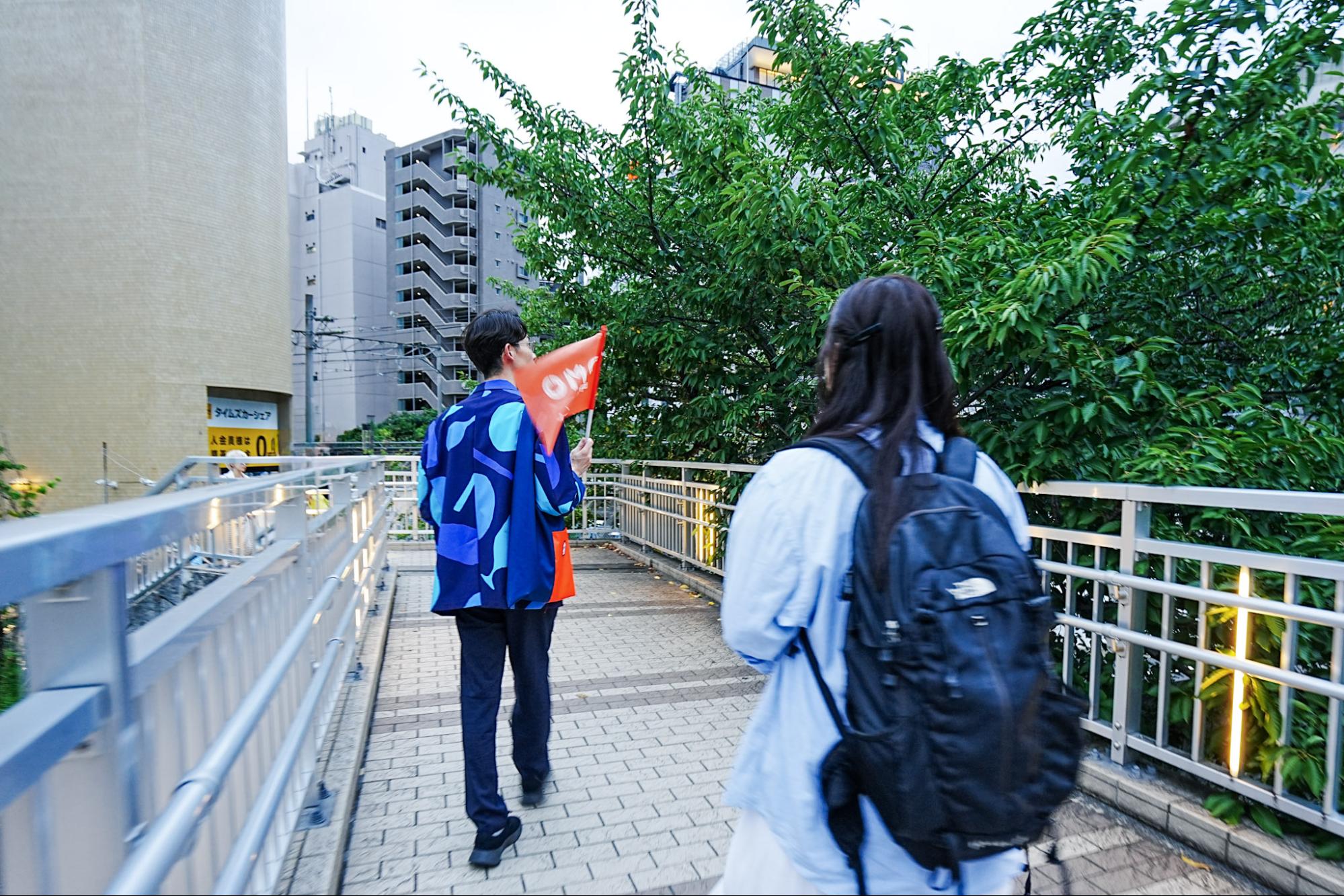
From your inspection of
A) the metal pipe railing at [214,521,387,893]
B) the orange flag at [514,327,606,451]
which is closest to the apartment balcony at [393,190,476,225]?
the orange flag at [514,327,606,451]

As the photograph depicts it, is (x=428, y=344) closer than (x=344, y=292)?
Yes

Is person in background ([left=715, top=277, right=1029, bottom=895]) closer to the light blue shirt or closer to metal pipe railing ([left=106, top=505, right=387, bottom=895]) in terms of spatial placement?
the light blue shirt

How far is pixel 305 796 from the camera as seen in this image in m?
2.74

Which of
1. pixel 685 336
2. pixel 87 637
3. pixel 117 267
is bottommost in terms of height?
pixel 87 637

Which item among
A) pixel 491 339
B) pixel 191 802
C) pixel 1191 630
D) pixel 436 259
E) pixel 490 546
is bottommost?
pixel 1191 630

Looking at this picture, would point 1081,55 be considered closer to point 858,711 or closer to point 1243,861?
point 1243,861

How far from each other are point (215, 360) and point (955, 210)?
26.9 meters

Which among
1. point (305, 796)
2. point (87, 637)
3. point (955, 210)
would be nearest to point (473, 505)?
point (305, 796)

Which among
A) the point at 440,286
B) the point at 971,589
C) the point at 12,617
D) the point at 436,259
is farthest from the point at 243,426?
the point at 971,589

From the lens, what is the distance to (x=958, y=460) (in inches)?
59.3

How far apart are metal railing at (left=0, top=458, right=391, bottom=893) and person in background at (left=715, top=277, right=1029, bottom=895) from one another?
3.14 ft

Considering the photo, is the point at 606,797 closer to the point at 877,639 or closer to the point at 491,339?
the point at 491,339

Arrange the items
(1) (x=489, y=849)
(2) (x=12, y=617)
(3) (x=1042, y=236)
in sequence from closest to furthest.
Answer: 1. (1) (x=489, y=849)
2. (2) (x=12, y=617)
3. (3) (x=1042, y=236)

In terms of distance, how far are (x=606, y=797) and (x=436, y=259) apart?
57864mm
